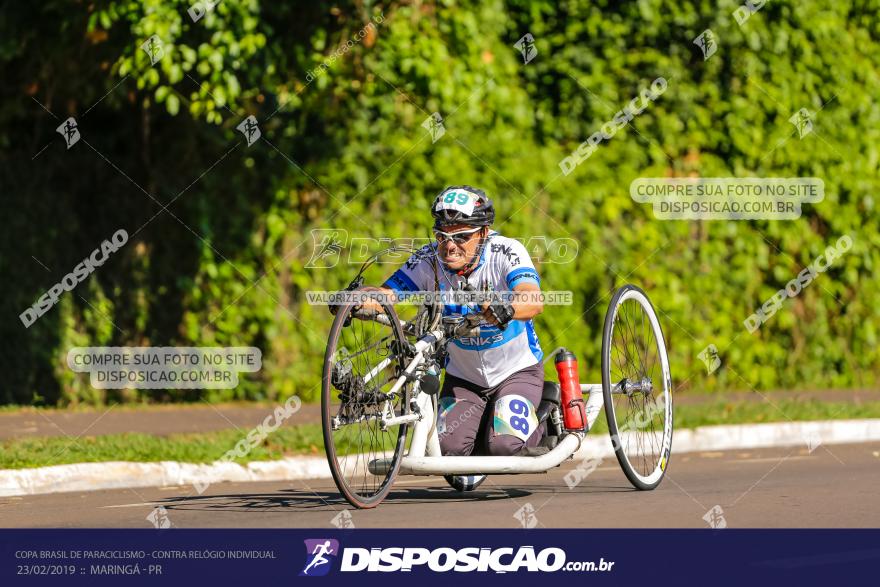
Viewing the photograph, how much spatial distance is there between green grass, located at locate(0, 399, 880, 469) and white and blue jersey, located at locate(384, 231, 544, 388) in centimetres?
290

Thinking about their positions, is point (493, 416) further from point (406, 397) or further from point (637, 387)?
point (637, 387)

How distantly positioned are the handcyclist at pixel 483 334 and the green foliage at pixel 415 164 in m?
5.19

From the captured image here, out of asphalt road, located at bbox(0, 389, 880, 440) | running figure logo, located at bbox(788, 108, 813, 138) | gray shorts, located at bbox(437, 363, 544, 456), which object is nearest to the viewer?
gray shorts, located at bbox(437, 363, 544, 456)

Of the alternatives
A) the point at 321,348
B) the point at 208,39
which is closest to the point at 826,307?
the point at 321,348

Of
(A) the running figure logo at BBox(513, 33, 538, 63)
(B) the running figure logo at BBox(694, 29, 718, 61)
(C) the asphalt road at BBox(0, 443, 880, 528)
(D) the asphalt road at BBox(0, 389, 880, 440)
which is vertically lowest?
(C) the asphalt road at BBox(0, 443, 880, 528)

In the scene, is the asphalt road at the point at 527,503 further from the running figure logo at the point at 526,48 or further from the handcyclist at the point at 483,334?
the running figure logo at the point at 526,48

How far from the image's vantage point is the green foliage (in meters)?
15.3

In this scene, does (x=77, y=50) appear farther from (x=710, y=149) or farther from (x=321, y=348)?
(x=710, y=149)

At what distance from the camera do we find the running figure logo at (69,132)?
16344 mm

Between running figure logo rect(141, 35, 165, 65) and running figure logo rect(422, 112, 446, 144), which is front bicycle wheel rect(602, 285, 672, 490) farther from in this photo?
running figure logo rect(422, 112, 446, 144)

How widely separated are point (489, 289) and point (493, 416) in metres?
0.72

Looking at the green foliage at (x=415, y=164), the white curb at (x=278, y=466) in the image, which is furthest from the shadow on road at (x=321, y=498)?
the green foliage at (x=415, y=164)

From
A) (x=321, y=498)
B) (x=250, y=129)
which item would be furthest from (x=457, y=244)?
(x=250, y=129)

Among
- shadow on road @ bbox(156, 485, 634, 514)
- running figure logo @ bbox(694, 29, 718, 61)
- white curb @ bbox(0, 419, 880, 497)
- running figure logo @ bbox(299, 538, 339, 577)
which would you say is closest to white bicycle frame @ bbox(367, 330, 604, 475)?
shadow on road @ bbox(156, 485, 634, 514)
